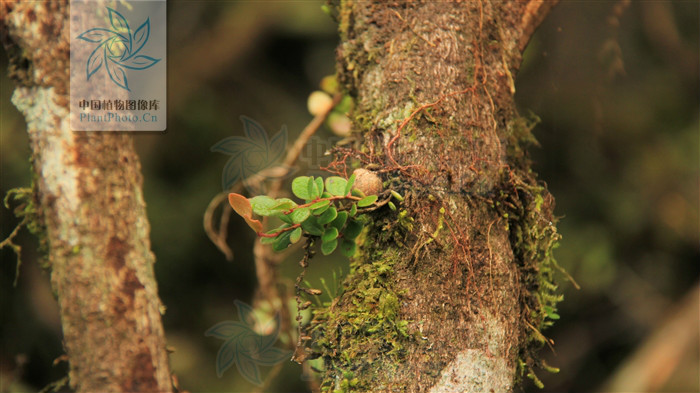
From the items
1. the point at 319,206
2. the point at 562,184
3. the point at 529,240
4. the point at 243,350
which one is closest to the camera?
the point at 319,206

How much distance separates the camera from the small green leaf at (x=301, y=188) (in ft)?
3.01

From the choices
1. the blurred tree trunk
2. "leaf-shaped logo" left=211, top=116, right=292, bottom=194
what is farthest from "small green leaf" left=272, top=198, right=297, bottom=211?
"leaf-shaped logo" left=211, top=116, right=292, bottom=194

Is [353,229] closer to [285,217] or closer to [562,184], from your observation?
[285,217]

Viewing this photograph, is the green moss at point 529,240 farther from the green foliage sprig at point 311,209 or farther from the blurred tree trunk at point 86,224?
the blurred tree trunk at point 86,224

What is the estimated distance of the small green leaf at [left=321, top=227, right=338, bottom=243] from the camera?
0.92 m

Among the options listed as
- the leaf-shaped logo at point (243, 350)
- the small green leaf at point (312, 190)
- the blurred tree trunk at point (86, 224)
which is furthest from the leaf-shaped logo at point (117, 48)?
the leaf-shaped logo at point (243, 350)

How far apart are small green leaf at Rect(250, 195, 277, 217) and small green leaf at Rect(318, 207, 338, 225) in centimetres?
8

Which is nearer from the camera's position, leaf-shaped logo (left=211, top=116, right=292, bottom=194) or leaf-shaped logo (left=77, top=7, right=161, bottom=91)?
leaf-shaped logo (left=77, top=7, right=161, bottom=91)

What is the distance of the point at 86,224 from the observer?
3.00ft

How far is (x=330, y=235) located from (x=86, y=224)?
388mm

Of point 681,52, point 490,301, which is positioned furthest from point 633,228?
point 490,301

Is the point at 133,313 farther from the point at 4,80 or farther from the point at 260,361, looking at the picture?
the point at 4,80

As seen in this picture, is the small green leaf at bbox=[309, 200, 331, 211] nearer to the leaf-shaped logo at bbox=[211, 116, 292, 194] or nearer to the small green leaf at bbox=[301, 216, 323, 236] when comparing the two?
the small green leaf at bbox=[301, 216, 323, 236]

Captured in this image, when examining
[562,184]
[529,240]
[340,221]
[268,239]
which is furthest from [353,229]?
[562,184]
